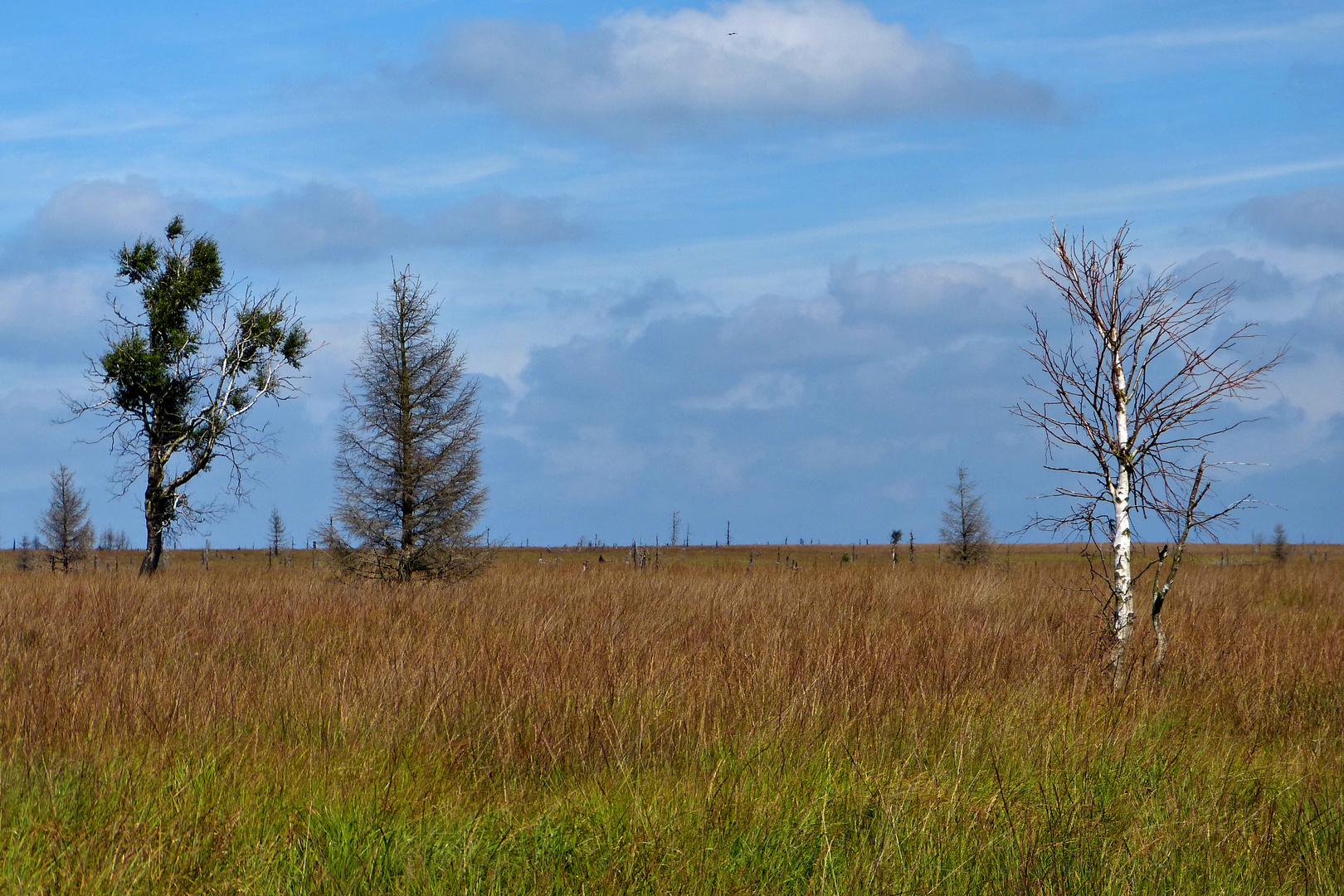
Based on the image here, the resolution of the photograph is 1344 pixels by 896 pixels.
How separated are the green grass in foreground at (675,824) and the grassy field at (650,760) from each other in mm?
18

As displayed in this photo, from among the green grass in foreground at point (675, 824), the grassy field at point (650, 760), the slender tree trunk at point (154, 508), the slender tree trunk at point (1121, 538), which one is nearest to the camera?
the green grass in foreground at point (675, 824)

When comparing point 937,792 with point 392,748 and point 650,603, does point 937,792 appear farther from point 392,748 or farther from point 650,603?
point 650,603

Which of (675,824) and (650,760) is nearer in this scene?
(675,824)

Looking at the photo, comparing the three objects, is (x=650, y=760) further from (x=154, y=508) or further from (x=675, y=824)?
(x=154, y=508)

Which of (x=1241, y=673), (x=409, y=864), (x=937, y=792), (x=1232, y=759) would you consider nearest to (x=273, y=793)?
(x=409, y=864)

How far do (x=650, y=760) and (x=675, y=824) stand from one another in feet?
3.79

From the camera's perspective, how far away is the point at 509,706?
538cm

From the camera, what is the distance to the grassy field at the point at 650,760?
3633 millimetres

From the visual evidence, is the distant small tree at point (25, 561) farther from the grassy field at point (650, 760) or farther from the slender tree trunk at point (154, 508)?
the grassy field at point (650, 760)

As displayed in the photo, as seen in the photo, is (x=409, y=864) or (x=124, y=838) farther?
(x=124, y=838)

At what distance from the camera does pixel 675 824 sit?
3807mm

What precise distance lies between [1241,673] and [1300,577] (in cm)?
1387

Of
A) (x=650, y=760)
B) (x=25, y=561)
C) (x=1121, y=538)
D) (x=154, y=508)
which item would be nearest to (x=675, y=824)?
(x=650, y=760)

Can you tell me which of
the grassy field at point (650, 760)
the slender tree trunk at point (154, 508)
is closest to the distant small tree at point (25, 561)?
the slender tree trunk at point (154, 508)
